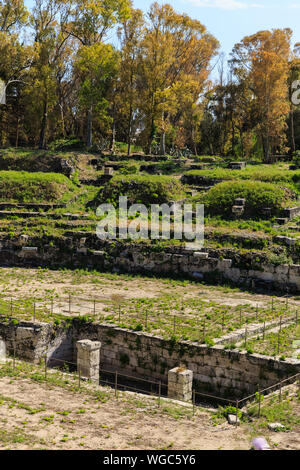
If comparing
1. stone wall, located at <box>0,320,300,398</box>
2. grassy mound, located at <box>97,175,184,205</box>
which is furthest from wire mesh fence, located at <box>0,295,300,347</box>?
grassy mound, located at <box>97,175,184,205</box>

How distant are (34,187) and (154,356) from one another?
18.8m

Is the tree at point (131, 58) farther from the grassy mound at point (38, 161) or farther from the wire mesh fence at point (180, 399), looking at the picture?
the wire mesh fence at point (180, 399)

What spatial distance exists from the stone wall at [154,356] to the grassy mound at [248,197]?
42.9 feet

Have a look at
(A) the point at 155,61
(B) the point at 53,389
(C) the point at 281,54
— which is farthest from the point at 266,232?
(C) the point at 281,54

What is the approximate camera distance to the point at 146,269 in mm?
25375

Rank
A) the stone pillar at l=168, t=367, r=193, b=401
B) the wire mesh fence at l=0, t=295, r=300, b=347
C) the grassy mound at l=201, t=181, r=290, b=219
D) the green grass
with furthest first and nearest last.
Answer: the grassy mound at l=201, t=181, r=290, b=219
the wire mesh fence at l=0, t=295, r=300, b=347
the green grass
the stone pillar at l=168, t=367, r=193, b=401

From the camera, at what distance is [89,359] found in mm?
16359

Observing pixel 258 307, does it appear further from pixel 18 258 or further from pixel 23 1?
pixel 23 1

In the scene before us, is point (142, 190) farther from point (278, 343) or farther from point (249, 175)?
point (278, 343)

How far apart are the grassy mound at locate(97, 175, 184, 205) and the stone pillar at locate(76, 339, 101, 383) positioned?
51.4 feet

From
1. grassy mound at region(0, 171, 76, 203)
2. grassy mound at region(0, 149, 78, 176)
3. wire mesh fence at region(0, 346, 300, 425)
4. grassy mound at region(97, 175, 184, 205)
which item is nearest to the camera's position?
wire mesh fence at region(0, 346, 300, 425)

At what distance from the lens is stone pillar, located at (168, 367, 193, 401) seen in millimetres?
14805

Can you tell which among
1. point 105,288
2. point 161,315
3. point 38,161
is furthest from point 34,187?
point 161,315

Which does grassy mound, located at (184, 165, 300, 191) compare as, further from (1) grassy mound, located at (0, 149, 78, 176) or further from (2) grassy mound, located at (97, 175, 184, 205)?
(1) grassy mound, located at (0, 149, 78, 176)
